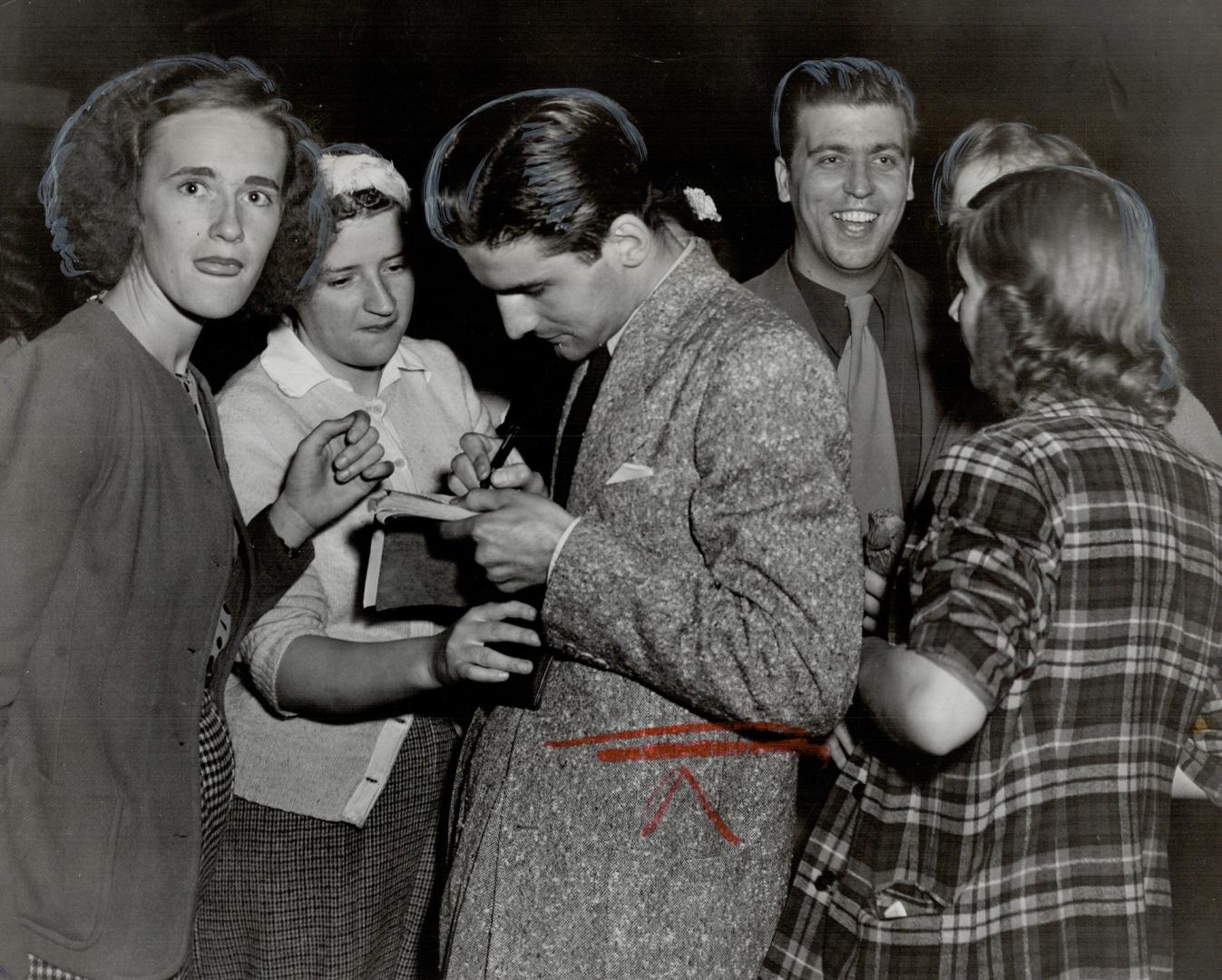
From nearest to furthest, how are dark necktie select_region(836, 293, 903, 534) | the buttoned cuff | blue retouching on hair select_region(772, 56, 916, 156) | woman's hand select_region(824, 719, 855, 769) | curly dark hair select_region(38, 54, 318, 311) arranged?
the buttoned cuff
woman's hand select_region(824, 719, 855, 769)
curly dark hair select_region(38, 54, 318, 311)
dark necktie select_region(836, 293, 903, 534)
blue retouching on hair select_region(772, 56, 916, 156)

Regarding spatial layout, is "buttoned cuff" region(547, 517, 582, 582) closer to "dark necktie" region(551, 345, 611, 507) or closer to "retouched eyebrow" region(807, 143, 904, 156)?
"dark necktie" region(551, 345, 611, 507)

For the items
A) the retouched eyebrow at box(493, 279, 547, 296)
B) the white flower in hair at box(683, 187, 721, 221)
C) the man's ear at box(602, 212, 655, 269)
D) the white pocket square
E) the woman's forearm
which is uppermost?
the white flower in hair at box(683, 187, 721, 221)

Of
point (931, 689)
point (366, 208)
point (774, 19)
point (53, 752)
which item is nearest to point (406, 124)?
point (366, 208)

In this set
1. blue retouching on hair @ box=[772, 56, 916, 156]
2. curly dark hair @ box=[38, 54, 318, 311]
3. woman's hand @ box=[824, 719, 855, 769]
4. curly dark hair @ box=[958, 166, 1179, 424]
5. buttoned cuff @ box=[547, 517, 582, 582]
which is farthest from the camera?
blue retouching on hair @ box=[772, 56, 916, 156]

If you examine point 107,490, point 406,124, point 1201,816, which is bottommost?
point 1201,816

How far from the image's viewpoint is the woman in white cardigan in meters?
2.12

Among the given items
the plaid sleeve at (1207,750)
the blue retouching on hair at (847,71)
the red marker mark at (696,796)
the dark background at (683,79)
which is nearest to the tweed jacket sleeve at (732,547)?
the red marker mark at (696,796)

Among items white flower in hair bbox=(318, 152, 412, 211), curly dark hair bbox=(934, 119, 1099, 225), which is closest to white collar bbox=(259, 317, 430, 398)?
white flower in hair bbox=(318, 152, 412, 211)

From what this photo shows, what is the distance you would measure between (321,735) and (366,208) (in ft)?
3.76

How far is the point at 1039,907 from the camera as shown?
159cm

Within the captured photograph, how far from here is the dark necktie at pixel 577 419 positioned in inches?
71.3

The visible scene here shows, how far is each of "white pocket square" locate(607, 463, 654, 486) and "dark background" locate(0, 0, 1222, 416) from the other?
2.61 feet

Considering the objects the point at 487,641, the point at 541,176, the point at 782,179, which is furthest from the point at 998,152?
the point at 487,641

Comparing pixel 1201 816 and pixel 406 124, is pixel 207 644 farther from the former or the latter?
pixel 1201 816
